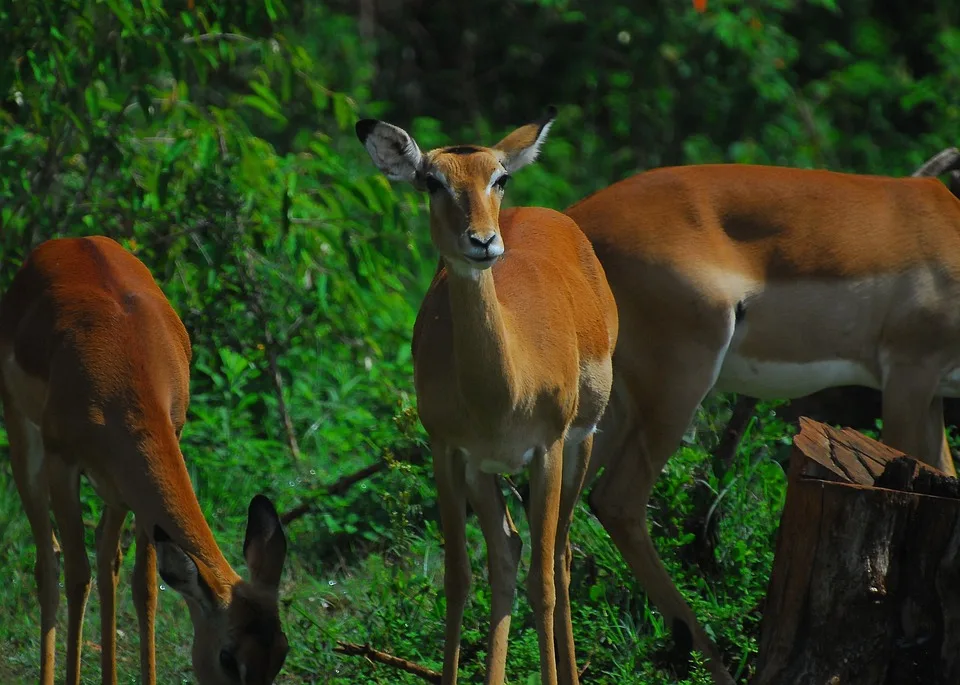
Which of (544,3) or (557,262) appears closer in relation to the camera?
(557,262)

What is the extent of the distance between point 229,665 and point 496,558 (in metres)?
0.92

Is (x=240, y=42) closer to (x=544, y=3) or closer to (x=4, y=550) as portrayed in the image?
(x=4, y=550)

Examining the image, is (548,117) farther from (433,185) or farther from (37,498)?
(37,498)

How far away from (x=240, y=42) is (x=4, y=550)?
95.4 inches

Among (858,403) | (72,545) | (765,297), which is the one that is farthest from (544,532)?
(858,403)

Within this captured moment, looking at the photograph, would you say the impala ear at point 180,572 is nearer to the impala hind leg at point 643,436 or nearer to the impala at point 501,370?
the impala at point 501,370

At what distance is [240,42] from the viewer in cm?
656

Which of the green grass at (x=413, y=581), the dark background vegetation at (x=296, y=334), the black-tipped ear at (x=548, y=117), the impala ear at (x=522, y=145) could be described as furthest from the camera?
the dark background vegetation at (x=296, y=334)

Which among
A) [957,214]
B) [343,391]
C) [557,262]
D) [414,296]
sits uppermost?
[557,262]

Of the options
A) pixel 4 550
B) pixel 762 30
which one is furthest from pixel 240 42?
pixel 762 30

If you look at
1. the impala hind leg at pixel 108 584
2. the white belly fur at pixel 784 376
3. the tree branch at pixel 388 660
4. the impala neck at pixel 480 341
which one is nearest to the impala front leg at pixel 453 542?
the tree branch at pixel 388 660

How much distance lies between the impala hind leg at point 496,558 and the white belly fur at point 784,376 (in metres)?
1.24

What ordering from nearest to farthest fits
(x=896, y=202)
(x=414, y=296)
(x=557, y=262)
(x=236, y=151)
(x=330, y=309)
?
1. (x=557, y=262)
2. (x=896, y=202)
3. (x=236, y=151)
4. (x=330, y=309)
5. (x=414, y=296)

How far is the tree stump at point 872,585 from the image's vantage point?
3.60 meters
